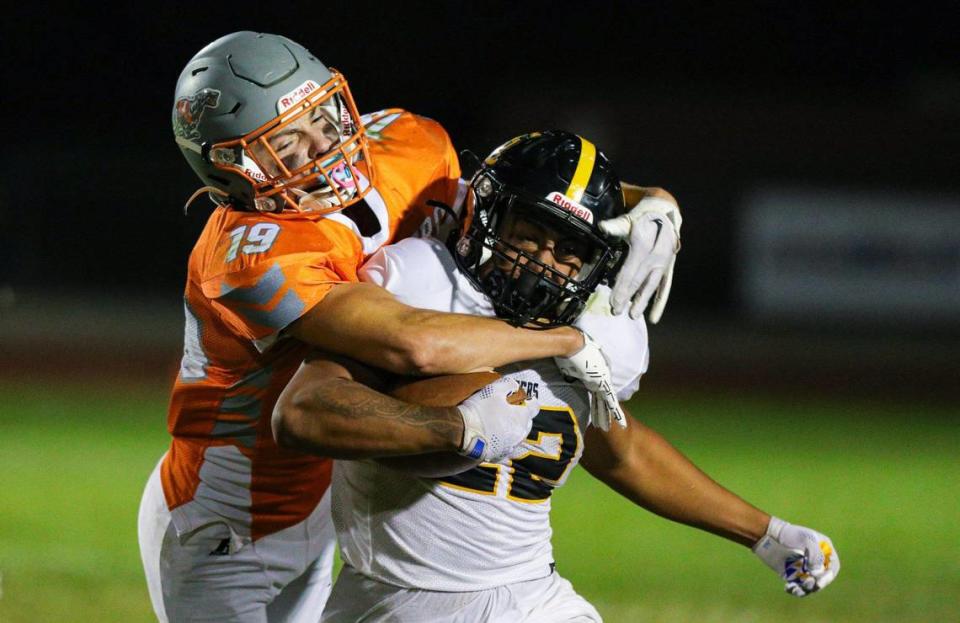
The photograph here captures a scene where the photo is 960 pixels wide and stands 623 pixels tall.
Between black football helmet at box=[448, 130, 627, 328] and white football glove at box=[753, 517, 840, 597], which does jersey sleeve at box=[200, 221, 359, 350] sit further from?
white football glove at box=[753, 517, 840, 597]

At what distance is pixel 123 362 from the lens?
11836 millimetres

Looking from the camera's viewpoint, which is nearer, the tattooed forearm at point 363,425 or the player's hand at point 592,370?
the tattooed forearm at point 363,425

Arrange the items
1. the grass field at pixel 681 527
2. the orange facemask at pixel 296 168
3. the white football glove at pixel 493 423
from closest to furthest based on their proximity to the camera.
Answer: the white football glove at pixel 493 423 < the orange facemask at pixel 296 168 < the grass field at pixel 681 527

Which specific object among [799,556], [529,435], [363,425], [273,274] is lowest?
[799,556]

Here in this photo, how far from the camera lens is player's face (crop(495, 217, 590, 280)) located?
2.67 metres

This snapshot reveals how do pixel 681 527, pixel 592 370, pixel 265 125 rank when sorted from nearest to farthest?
pixel 592 370
pixel 265 125
pixel 681 527

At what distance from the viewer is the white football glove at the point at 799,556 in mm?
2977

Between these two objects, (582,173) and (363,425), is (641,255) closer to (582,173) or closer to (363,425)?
(582,173)

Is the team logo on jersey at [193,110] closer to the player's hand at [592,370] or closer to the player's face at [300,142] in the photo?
the player's face at [300,142]

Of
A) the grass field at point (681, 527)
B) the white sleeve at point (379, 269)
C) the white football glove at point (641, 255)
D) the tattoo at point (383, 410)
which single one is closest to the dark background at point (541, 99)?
the grass field at point (681, 527)

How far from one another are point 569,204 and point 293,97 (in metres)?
0.83

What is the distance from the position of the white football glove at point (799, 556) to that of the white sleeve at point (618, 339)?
0.62 m

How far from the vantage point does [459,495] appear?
247 centimetres

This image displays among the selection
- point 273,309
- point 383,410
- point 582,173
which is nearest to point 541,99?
point 582,173
